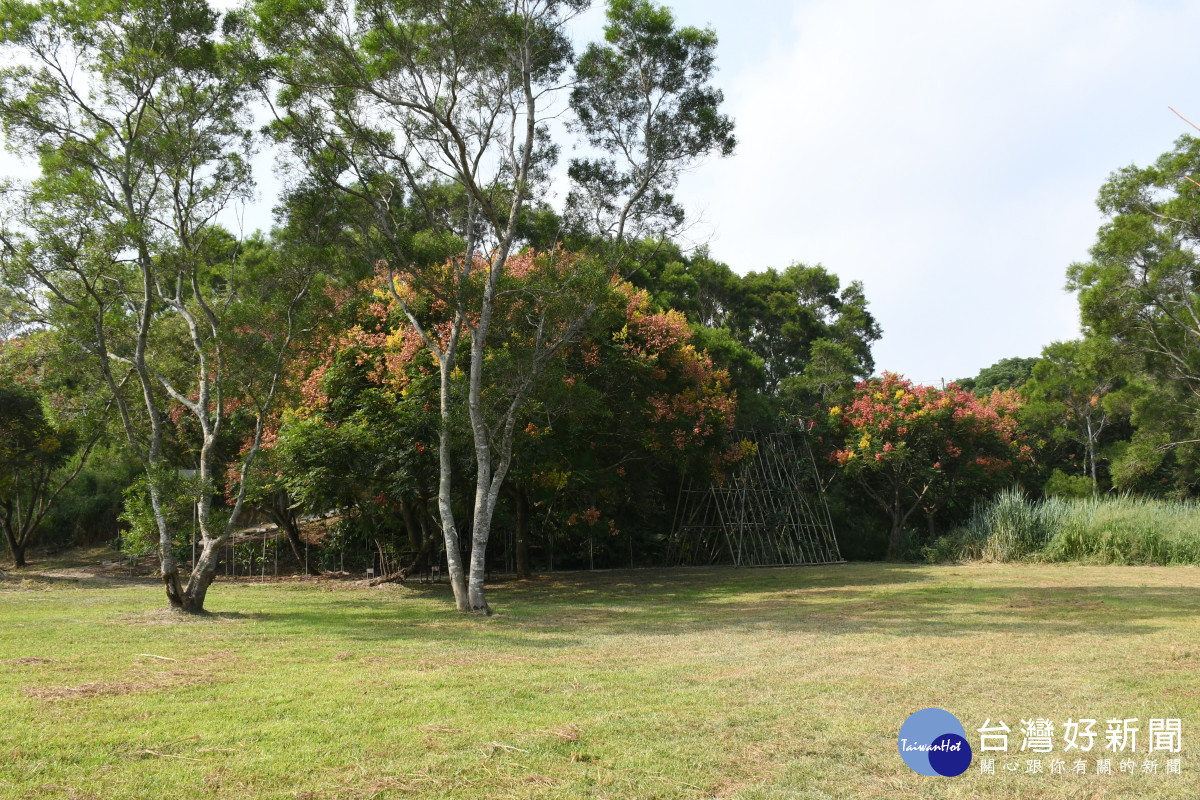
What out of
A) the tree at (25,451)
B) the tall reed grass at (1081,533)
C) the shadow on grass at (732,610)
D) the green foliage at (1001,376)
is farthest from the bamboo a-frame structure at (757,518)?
the green foliage at (1001,376)

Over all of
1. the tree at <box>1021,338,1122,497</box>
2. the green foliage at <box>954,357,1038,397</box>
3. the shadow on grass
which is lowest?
the shadow on grass

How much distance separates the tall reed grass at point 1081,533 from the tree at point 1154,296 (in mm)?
2062

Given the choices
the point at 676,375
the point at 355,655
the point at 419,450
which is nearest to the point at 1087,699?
the point at 355,655

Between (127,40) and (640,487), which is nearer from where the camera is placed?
(127,40)

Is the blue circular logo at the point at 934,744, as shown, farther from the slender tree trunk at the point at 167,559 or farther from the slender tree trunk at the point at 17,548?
the slender tree trunk at the point at 17,548

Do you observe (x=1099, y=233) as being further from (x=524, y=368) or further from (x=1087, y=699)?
(x=1087, y=699)

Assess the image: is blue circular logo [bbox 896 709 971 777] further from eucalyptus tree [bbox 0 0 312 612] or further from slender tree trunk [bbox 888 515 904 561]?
slender tree trunk [bbox 888 515 904 561]

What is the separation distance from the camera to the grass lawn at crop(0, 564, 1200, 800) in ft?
10.8

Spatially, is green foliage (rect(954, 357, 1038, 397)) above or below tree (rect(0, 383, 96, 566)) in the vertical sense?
above

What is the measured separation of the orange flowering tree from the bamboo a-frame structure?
1.36 metres

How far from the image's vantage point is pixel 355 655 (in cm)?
632

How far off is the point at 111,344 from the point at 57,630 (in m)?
4.78

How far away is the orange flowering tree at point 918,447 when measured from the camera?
18703 mm

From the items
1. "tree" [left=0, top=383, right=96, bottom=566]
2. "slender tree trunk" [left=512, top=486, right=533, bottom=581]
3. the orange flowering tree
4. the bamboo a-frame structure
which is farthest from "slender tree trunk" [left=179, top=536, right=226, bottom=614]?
the orange flowering tree
